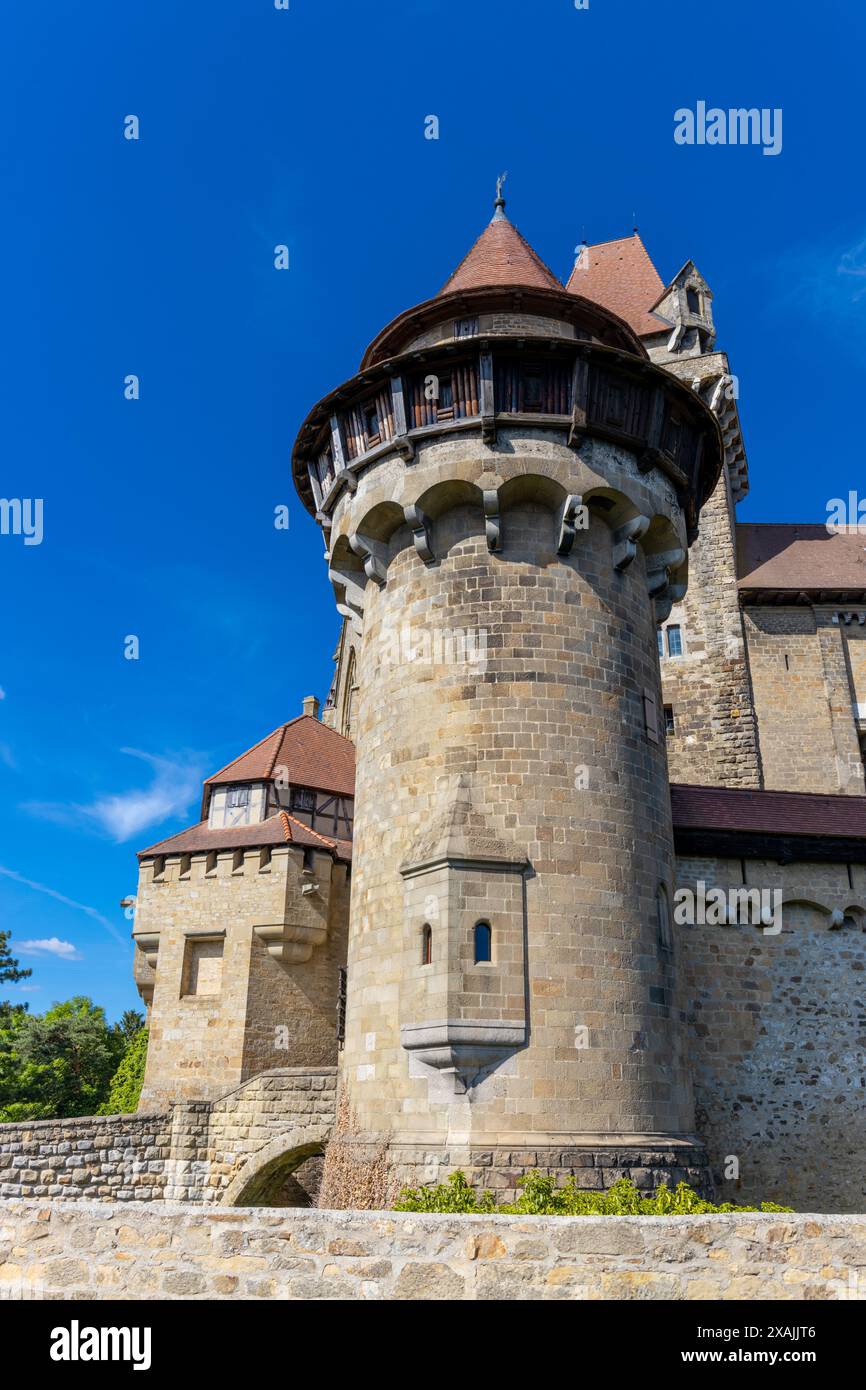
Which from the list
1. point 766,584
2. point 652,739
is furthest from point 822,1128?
point 766,584

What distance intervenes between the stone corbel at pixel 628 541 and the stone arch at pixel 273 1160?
1170cm

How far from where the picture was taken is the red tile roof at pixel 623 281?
3431 cm

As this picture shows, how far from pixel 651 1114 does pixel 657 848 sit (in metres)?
3.26

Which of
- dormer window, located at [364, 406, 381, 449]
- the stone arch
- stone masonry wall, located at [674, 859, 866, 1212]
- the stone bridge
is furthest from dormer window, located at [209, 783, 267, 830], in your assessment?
dormer window, located at [364, 406, 381, 449]

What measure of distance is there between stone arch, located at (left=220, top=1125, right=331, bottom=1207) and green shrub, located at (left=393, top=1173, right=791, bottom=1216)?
8.70 m

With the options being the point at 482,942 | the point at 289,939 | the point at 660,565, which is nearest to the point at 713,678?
the point at 289,939

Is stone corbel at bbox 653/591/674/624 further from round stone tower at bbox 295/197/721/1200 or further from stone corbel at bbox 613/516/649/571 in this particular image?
stone corbel at bbox 613/516/649/571

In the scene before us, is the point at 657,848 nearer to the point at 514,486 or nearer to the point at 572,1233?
the point at 514,486

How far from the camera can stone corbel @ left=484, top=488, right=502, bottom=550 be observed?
1294cm

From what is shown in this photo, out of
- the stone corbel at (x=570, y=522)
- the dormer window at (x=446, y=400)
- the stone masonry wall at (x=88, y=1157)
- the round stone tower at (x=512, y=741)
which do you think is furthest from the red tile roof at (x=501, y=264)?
the stone masonry wall at (x=88, y=1157)

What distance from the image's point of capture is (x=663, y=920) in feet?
41.7

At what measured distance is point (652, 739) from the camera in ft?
44.5

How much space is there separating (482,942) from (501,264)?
36.4ft

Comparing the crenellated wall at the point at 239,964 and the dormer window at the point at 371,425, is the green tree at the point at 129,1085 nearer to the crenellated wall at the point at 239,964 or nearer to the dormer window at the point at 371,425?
the crenellated wall at the point at 239,964
